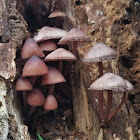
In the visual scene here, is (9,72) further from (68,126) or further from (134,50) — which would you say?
(134,50)

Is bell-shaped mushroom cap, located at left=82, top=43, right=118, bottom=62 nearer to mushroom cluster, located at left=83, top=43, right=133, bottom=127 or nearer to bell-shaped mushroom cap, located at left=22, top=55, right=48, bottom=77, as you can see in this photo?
mushroom cluster, located at left=83, top=43, right=133, bottom=127

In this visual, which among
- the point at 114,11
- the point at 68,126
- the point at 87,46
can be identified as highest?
the point at 114,11

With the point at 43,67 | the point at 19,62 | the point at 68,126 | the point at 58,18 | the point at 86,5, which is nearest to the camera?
the point at 43,67

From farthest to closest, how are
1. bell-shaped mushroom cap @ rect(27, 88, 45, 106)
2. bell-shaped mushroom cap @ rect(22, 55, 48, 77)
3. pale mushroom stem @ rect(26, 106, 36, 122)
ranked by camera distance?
pale mushroom stem @ rect(26, 106, 36, 122) → bell-shaped mushroom cap @ rect(27, 88, 45, 106) → bell-shaped mushroom cap @ rect(22, 55, 48, 77)

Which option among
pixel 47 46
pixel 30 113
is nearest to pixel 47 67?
pixel 47 46

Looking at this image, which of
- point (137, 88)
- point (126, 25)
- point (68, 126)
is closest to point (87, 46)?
point (126, 25)

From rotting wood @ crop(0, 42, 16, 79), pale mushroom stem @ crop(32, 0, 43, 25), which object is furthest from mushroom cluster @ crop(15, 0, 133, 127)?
pale mushroom stem @ crop(32, 0, 43, 25)

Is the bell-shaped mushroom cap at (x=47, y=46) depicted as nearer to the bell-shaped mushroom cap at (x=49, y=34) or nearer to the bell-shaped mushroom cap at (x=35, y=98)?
the bell-shaped mushroom cap at (x=49, y=34)
